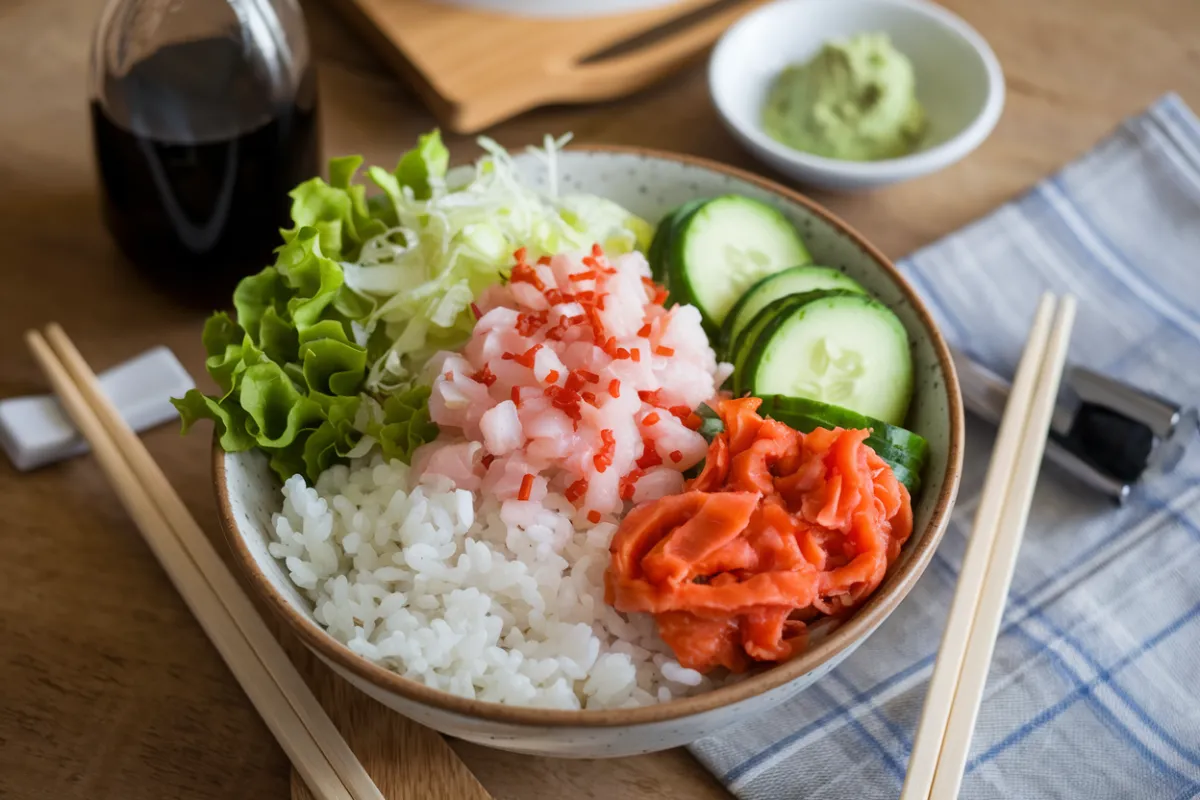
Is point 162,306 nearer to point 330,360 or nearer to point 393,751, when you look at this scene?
point 330,360

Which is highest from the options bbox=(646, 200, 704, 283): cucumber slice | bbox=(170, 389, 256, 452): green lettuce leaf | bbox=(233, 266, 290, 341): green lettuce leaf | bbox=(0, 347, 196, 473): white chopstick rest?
bbox=(646, 200, 704, 283): cucumber slice

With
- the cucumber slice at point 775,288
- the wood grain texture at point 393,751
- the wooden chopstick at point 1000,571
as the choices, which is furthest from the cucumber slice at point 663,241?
the wood grain texture at point 393,751

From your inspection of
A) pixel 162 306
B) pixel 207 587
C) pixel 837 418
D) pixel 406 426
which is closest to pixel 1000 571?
pixel 837 418

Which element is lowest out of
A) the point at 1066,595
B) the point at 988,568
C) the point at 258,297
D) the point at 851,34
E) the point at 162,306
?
the point at 162,306

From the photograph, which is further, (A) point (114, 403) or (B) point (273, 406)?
(A) point (114, 403)

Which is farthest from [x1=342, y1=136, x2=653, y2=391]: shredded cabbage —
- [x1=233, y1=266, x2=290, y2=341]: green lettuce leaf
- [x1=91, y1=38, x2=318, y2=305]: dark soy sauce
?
[x1=91, y1=38, x2=318, y2=305]: dark soy sauce

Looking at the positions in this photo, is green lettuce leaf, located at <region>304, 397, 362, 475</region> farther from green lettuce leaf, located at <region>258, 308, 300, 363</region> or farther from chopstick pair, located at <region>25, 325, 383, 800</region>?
chopstick pair, located at <region>25, 325, 383, 800</region>
